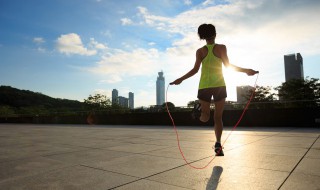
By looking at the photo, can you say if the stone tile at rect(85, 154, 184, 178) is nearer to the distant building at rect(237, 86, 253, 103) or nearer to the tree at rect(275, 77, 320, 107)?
the distant building at rect(237, 86, 253, 103)

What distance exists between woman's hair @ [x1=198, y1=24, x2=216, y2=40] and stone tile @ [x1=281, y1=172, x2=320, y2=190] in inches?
86.8

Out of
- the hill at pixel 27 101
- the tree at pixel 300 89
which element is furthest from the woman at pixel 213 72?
the hill at pixel 27 101

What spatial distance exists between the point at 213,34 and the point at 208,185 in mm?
2324

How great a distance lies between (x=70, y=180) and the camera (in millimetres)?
2510

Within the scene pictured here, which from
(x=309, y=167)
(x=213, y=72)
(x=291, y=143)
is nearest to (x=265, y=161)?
(x=309, y=167)

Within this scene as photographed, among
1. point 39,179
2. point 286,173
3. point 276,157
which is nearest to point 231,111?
point 276,157

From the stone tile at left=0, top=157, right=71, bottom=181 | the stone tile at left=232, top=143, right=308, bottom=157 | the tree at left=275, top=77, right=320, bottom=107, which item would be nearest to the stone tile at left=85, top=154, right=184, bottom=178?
the stone tile at left=0, top=157, right=71, bottom=181

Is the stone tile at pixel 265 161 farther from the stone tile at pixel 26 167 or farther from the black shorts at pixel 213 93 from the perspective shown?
the stone tile at pixel 26 167

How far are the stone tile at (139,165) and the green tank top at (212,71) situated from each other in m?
1.22

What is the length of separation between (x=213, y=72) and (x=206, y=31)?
0.65 m

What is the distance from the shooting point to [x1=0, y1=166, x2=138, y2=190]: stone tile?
2311 millimetres

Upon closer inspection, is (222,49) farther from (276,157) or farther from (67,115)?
(67,115)

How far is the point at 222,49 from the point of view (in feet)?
12.1

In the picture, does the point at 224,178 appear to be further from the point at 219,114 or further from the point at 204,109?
the point at 204,109
